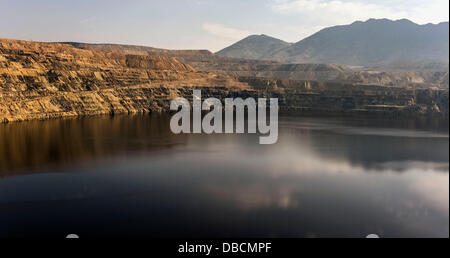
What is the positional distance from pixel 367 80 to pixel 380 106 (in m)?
70.0

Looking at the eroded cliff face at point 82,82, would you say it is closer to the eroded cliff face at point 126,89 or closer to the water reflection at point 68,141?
the eroded cliff face at point 126,89

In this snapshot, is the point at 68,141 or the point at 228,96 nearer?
the point at 68,141

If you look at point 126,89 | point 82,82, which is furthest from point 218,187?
point 126,89

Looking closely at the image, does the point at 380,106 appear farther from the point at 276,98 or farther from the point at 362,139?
the point at 362,139

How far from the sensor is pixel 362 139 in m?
66.4

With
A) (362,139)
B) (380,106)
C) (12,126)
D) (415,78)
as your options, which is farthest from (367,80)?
(12,126)

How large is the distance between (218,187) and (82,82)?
89050mm

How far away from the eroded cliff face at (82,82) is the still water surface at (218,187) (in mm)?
27463

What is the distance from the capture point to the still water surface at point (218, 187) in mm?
24297

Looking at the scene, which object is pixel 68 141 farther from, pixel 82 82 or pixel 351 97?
pixel 351 97

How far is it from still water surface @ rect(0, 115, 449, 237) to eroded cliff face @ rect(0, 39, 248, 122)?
2746 centimetres

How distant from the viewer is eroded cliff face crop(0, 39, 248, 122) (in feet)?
282

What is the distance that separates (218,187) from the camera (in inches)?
1309

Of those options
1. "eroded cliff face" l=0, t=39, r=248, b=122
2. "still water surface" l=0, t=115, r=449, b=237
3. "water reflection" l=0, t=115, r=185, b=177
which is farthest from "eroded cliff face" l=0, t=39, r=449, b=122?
"still water surface" l=0, t=115, r=449, b=237
